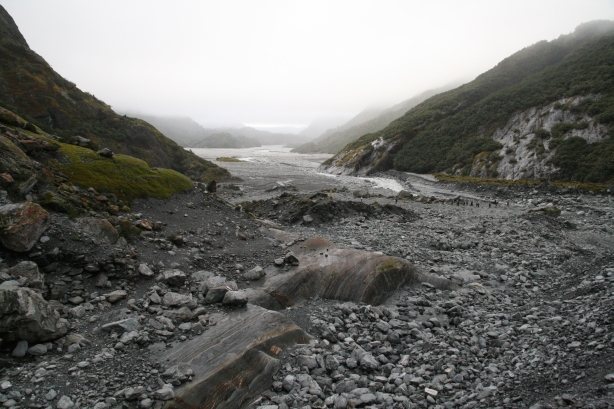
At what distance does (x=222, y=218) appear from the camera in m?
17.2

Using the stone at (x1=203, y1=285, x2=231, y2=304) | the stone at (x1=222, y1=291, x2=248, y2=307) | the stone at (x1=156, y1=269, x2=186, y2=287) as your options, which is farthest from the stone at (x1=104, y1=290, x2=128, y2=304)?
the stone at (x1=222, y1=291, x2=248, y2=307)

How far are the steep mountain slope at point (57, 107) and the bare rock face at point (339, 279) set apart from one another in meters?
38.7

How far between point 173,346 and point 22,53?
58591 mm

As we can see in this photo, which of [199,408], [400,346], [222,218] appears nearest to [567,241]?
[400,346]

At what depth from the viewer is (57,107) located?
42.2 meters

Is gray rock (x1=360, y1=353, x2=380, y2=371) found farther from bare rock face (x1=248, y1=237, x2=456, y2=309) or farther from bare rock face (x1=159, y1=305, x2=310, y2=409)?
bare rock face (x1=248, y1=237, x2=456, y2=309)

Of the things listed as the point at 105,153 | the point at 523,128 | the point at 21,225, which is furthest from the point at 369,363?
the point at 523,128

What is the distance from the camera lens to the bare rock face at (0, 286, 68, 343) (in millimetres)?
5926

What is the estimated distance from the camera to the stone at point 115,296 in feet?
27.3

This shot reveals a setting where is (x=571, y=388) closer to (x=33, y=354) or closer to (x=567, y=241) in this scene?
(x=33, y=354)

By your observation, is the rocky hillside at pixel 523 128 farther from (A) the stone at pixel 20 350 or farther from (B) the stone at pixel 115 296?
(A) the stone at pixel 20 350

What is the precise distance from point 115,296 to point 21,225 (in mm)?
3077

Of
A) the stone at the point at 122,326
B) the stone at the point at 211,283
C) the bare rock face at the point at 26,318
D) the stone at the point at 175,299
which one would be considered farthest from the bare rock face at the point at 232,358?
the bare rock face at the point at 26,318

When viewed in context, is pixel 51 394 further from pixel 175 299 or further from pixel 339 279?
pixel 339 279
